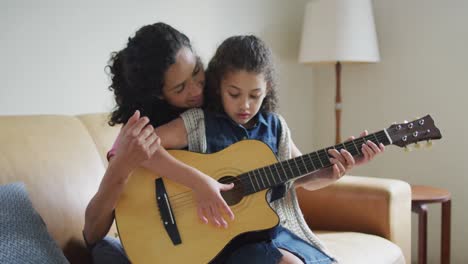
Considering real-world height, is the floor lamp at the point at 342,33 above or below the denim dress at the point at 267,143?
above

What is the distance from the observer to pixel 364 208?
180 cm

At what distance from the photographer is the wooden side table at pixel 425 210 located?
6.75 ft

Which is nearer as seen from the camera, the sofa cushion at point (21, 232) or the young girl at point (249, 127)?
the sofa cushion at point (21, 232)

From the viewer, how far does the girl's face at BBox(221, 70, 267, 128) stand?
1.29 m

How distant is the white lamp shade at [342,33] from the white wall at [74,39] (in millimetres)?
370

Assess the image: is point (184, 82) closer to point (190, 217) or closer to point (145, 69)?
point (145, 69)

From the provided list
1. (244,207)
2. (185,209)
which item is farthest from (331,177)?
(185,209)

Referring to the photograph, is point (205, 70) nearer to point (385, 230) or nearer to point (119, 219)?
point (119, 219)

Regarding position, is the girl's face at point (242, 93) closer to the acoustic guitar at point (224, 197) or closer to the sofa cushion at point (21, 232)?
the acoustic guitar at point (224, 197)

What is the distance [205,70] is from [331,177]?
455 mm

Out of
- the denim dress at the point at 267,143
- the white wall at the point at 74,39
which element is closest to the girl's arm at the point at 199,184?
the denim dress at the point at 267,143

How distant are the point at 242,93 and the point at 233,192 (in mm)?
253

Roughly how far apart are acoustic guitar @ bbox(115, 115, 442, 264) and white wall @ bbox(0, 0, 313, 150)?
632 mm

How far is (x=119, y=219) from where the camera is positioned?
125cm
